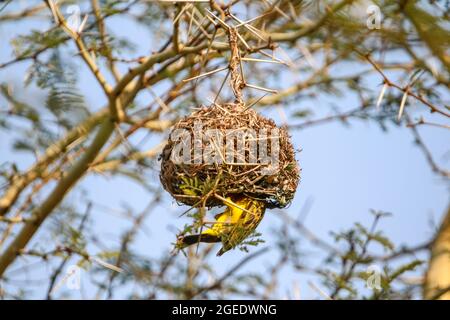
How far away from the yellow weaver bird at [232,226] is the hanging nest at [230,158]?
5 cm

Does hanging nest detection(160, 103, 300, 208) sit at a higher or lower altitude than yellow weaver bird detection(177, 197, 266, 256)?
higher

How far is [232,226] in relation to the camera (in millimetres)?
2846

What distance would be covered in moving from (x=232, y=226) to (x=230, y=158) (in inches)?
11.2

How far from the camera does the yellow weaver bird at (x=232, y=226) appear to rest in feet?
9.21

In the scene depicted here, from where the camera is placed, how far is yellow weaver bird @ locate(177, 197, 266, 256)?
2809 mm

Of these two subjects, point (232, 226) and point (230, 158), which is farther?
point (230, 158)

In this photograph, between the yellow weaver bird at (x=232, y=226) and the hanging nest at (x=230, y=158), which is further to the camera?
the hanging nest at (x=230, y=158)

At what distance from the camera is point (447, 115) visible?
10.4 ft

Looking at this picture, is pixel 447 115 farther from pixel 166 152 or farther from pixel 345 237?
pixel 345 237

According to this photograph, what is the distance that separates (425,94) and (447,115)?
4.49ft

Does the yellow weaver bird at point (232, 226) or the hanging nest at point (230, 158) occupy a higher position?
the hanging nest at point (230, 158)

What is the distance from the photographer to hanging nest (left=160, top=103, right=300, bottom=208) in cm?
297

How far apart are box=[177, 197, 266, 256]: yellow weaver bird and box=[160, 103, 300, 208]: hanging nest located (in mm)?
46

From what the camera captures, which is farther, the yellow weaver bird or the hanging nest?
the hanging nest
